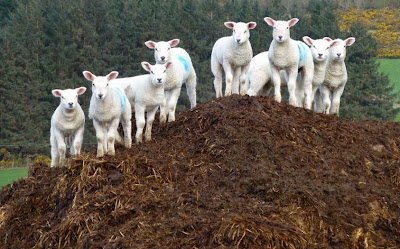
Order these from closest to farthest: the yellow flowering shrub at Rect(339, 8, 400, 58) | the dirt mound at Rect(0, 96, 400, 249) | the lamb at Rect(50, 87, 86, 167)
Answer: the dirt mound at Rect(0, 96, 400, 249)
the lamb at Rect(50, 87, 86, 167)
the yellow flowering shrub at Rect(339, 8, 400, 58)

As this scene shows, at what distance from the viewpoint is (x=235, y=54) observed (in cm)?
1812

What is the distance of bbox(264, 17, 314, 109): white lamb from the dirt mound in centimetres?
139

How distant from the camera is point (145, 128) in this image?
57.4 feet

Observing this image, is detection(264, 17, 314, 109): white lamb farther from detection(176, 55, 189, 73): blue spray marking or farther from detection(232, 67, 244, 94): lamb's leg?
detection(176, 55, 189, 73): blue spray marking

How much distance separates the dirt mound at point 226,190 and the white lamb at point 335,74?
2.75 meters

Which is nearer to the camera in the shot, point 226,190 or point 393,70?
point 226,190

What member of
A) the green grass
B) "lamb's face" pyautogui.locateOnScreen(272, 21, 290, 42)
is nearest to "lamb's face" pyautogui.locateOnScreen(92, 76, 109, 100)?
"lamb's face" pyautogui.locateOnScreen(272, 21, 290, 42)

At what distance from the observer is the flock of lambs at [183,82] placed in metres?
15.8

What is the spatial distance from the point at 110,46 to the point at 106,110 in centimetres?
4034

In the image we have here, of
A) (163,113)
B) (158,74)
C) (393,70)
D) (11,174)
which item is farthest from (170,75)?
(393,70)

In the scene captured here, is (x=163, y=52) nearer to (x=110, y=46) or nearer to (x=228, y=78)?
(x=228, y=78)

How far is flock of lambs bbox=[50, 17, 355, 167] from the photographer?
51.9 ft

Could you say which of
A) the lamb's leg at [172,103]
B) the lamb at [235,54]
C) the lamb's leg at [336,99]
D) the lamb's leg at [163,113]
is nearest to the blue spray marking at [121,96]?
the lamb's leg at [172,103]

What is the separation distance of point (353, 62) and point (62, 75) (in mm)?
19565
